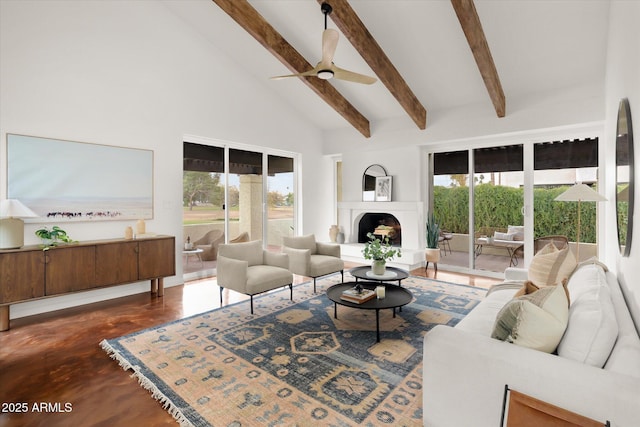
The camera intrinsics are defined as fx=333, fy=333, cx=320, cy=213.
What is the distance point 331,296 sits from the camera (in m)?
3.43

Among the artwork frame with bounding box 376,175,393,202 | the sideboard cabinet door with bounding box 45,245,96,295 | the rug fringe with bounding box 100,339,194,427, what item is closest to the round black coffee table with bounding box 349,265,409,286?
the rug fringe with bounding box 100,339,194,427

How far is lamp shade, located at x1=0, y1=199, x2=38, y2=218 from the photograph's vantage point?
329 cm

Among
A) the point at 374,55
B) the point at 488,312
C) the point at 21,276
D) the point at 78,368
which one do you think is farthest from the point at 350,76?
the point at 21,276

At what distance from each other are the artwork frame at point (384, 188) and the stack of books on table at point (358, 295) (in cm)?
355

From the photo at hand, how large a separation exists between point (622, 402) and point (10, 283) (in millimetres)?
4644

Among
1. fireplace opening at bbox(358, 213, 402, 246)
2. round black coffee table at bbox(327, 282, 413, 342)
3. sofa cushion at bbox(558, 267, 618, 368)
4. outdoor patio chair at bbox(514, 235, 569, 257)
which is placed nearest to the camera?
sofa cushion at bbox(558, 267, 618, 368)

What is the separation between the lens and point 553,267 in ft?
9.73

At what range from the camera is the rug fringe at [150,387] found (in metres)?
2.01

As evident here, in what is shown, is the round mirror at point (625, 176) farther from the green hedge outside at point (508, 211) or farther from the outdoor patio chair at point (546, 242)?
the green hedge outside at point (508, 211)

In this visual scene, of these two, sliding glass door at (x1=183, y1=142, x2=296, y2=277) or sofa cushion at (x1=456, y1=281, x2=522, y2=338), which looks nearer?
sofa cushion at (x1=456, y1=281, x2=522, y2=338)

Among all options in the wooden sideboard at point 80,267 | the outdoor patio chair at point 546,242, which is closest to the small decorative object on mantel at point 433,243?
the outdoor patio chair at point 546,242

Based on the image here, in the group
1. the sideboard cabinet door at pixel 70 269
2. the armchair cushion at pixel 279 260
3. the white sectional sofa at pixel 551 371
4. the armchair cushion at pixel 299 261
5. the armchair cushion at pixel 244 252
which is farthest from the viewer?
the armchair cushion at pixel 299 261

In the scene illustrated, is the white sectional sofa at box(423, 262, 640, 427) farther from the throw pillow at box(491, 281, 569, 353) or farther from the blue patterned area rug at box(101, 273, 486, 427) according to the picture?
the blue patterned area rug at box(101, 273, 486, 427)

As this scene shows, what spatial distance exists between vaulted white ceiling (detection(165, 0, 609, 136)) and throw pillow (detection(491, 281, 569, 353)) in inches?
137
